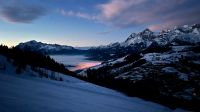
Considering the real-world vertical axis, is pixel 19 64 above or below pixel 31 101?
above

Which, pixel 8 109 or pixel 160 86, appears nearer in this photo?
pixel 8 109

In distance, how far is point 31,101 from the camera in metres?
8.31

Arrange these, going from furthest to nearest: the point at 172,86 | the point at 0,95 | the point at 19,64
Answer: the point at 172,86
the point at 19,64
the point at 0,95

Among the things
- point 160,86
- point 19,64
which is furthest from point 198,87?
point 19,64

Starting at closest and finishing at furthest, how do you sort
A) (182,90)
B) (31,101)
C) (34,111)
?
(34,111), (31,101), (182,90)

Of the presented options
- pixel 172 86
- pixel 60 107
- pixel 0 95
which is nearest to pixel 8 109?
pixel 0 95

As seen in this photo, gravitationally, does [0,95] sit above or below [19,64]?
below

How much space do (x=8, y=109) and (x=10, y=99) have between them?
3.53 feet

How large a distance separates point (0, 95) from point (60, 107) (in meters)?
2.17

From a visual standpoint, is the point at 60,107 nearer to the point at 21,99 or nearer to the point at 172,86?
the point at 21,99

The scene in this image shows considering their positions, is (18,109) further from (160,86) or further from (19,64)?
(160,86)

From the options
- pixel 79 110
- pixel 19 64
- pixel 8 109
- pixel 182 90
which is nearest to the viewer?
pixel 8 109

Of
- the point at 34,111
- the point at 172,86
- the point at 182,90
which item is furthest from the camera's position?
the point at 172,86

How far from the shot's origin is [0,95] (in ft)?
25.5
